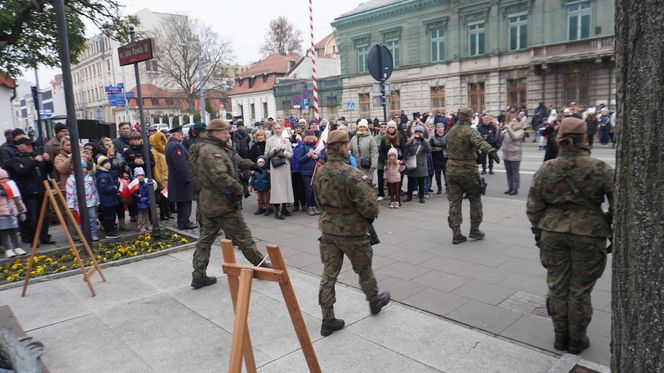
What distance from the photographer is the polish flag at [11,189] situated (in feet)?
23.6

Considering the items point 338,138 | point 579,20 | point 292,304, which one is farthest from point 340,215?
point 579,20

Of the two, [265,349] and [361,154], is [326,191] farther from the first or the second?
[361,154]

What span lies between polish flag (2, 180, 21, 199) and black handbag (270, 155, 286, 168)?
442cm

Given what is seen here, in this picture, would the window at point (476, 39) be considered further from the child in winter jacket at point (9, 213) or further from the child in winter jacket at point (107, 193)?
the child in winter jacket at point (9, 213)

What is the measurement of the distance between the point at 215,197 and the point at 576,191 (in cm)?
Answer: 387

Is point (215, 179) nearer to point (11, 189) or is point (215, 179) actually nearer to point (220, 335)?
point (220, 335)

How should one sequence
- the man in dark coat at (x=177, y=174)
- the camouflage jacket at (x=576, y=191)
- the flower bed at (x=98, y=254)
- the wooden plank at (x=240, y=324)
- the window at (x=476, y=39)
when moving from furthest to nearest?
the window at (x=476, y=39), the man in dark coat at (x=177, y=174), the flower bed at (x=98, y=254), the camouflage jacket at (x=576, y=191), the wooden plank at (x=240, y=324)

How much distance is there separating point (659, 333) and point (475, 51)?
35.6 m

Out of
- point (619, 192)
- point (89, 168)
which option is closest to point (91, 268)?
point (89, 168)

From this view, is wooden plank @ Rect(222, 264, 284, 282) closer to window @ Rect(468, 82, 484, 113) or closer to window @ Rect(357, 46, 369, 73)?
window @ Rect(468, 82, 484, 113)

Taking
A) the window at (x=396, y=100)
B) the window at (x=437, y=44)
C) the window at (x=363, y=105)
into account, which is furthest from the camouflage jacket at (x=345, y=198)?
the window at (x=363, y=105)

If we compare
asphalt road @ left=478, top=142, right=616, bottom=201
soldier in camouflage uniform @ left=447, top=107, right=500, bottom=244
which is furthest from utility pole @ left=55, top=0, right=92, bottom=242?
asphalt road @ left=478, top=142, right=616, bottom=201

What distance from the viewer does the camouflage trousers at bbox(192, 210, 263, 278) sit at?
227 inches

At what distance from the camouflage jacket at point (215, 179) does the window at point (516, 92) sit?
1181 inches
